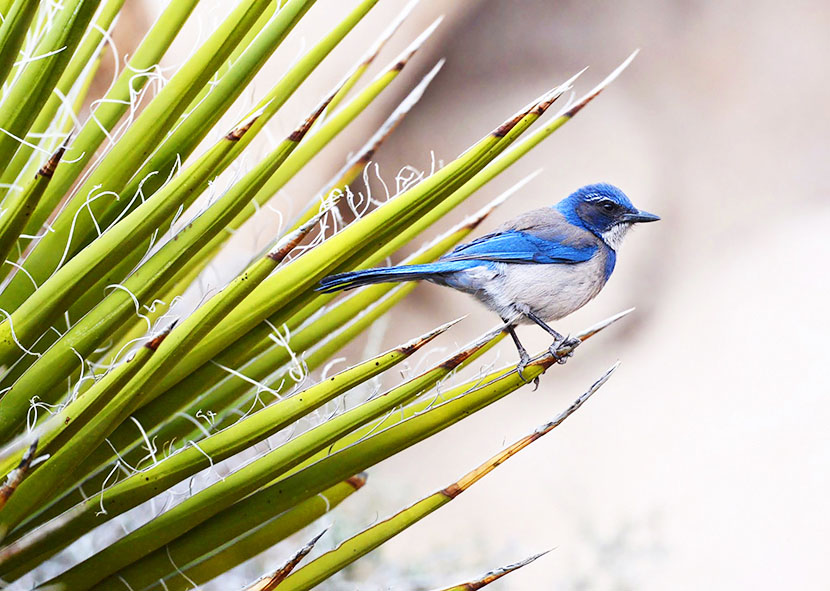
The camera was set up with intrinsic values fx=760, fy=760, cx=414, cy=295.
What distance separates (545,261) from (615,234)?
0.51 feet

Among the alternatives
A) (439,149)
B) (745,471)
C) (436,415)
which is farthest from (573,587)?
(436,415)

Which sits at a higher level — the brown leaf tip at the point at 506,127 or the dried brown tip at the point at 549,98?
the dried brown tip at the point at 549,98

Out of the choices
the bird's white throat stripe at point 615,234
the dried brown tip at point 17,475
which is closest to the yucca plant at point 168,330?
the dried brown tip at point 17,475

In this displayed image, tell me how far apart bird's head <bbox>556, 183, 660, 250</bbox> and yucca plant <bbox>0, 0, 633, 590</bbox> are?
25 centimetres

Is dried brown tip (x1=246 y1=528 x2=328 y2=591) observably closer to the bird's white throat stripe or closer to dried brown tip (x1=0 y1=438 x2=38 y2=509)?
dried brown tip (x1=0 y1=438 x2=38 y2=509)

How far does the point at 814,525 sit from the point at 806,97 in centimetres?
171

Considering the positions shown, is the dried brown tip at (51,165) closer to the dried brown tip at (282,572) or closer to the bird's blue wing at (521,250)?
the dried brown tip at (282,572)

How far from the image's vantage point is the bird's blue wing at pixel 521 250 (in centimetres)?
116

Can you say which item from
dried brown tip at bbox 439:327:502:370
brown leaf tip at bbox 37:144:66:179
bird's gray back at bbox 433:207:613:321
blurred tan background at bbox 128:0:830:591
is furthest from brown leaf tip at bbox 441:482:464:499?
blurred tan background at bbox 128:0:830:591

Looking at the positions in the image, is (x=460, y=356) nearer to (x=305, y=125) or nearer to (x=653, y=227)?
(x=305, y=125)

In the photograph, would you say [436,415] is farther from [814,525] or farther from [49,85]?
[814,525]

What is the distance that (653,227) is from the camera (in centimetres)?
329

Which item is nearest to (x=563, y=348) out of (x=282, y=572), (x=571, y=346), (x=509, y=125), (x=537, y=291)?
(x=571, y=346)

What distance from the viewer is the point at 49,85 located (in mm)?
738
